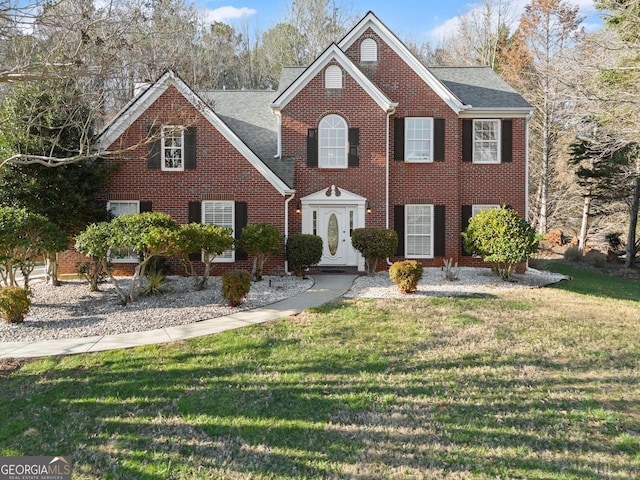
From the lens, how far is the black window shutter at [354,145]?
1460 cm

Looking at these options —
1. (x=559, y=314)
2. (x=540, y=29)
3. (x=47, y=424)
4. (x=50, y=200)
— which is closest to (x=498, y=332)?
(x=559, y=314)

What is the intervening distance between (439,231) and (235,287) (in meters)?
8.70

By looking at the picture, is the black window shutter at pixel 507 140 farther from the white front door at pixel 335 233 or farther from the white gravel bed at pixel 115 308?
the white gravel bed at pixel 115 308

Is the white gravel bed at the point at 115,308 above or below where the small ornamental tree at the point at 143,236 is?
below

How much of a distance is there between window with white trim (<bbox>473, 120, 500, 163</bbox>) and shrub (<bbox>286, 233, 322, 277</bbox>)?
7.16 m

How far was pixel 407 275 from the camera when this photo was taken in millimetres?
10492

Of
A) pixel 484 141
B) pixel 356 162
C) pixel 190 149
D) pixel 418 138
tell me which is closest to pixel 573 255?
pixel 484 141

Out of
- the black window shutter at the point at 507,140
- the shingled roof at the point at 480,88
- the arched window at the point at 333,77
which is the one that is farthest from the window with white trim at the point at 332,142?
the black window shutter at the point at 507,140

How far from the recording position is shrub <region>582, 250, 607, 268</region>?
20.6m

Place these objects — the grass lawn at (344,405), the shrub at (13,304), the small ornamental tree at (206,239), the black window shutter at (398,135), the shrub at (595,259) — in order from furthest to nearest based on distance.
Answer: the shrub at (595,259) → the black window shutter at (398,135) → the small ornamental tree at (206,239) → the shrub at (13,304) → the grass lawn at (344,405)

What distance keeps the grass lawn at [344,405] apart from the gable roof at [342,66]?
9130mm

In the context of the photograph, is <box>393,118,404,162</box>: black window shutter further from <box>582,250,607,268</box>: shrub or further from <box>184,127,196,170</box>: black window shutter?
<box>582,250,607,268</box>: shrub

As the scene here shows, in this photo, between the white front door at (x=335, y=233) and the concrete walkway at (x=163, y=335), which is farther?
the white front door at (x=335, y=233)

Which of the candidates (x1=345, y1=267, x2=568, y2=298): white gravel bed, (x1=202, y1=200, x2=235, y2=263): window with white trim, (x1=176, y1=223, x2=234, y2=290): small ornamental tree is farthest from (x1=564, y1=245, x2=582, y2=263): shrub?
(x1=176, y1=223, x2=234, y2=290): small ornamental tree
